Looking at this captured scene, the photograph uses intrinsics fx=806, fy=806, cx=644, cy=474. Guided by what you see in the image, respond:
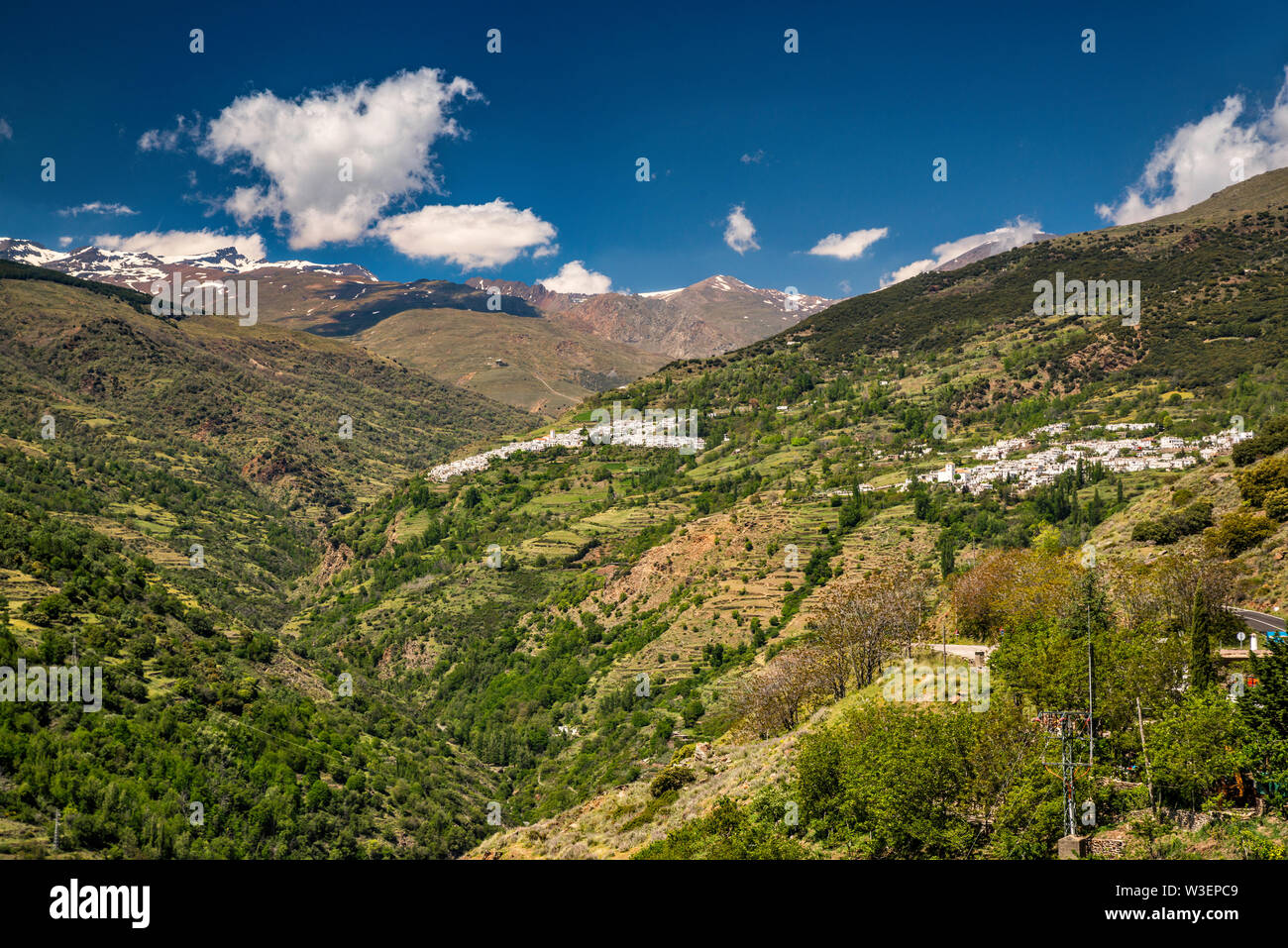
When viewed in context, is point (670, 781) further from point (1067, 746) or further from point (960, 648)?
point (1067, 746)

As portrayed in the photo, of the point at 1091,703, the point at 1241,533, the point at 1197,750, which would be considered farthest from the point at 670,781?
the point at 1241,533

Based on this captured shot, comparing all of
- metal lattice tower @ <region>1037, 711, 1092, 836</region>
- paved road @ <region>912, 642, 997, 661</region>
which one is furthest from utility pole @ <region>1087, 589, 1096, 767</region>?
paved road @ <region>912, 642, 997, 661</region>

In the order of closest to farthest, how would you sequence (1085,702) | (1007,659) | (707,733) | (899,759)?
1. (899,759)
2. (1085,702)
3. (1007,659)
4. (707,733)

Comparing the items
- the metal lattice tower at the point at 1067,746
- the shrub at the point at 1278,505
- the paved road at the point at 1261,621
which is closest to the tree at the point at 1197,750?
the metal lattice tower at the point at 1067,746

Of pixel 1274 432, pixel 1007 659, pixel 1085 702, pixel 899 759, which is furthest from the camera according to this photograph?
pixel 1274 432

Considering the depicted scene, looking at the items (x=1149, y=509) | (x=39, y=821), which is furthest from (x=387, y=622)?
(x=1149, y=509)

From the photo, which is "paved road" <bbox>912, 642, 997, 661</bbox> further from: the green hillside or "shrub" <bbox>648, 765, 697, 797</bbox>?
"shrub" <bbox>648, 765, 697, 797</bbox>

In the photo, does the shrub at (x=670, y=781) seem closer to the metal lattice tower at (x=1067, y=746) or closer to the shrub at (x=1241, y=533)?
the metal lattice tower at (x=1067, y=746)
